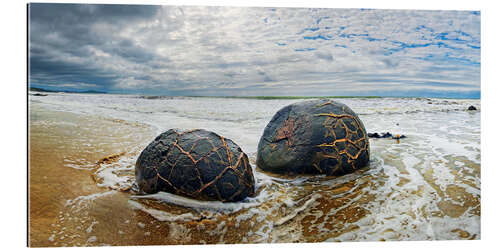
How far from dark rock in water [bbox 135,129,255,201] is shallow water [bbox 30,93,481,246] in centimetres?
12

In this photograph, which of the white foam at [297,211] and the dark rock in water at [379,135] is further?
the dark rock in water at [379,135]

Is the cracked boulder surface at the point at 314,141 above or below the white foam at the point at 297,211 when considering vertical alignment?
above

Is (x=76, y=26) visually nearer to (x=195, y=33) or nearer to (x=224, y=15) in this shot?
(x=195, y=33)

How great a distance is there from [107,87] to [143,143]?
1188 mm

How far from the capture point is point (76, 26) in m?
3.51

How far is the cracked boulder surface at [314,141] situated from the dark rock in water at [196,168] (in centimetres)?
79

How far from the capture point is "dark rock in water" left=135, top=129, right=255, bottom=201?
116 inches

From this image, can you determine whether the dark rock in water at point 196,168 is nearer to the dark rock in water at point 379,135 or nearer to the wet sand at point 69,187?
the wet sand at point 69,187

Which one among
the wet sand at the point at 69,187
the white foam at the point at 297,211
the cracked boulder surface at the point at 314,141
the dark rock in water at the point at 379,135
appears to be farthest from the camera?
the dark rock in water at the point at 379,135

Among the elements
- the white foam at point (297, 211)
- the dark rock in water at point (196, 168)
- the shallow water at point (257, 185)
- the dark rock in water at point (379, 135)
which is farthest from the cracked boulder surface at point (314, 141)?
the dark rock in water at point (379, 135)

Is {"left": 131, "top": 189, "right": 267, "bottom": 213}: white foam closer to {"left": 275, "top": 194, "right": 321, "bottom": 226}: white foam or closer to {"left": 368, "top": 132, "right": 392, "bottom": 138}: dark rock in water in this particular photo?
{"left": 275, "top": 194, "right": 321, "bottom": 226}: white foam

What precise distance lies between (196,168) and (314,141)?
1578 mm

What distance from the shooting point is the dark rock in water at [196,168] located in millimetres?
2938

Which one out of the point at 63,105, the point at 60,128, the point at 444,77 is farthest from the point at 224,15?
the point at 444,77
